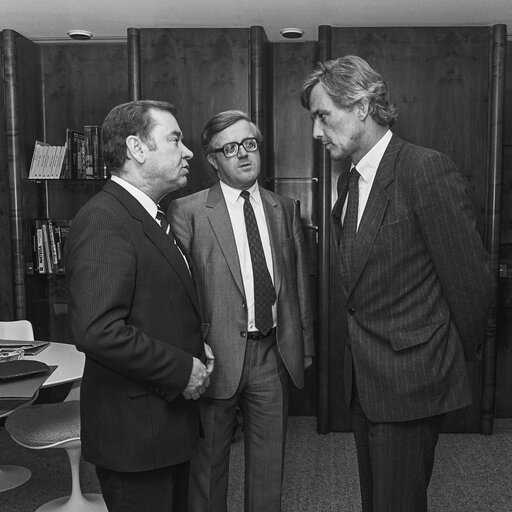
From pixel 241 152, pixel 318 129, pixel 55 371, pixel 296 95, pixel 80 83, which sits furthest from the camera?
pixel 80 83

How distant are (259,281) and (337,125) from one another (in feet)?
2.64

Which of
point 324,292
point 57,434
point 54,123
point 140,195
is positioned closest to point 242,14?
point 54,123

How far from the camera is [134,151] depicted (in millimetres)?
1967

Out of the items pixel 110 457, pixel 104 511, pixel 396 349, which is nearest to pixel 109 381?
pixel 110 457

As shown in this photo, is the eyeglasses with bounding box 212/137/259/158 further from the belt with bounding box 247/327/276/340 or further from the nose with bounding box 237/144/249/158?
the belt with bounding box 247/327/276/340

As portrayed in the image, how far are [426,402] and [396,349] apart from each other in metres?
0.17

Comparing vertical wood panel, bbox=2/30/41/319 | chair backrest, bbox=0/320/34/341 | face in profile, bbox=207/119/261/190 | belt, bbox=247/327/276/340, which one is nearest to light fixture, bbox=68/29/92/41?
vertical wood panel, bbox=2/30/41/319

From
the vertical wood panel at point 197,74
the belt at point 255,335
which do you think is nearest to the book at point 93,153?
the vertical wood panel at point 197,74

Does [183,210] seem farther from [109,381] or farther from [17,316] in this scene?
[17,316]

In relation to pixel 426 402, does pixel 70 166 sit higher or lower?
higher

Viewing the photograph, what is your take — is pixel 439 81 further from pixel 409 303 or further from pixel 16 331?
pixel 16 331

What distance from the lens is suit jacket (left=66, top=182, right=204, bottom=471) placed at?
1690 millimetres

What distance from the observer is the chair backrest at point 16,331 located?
11.4ft

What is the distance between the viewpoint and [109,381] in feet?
5.91
